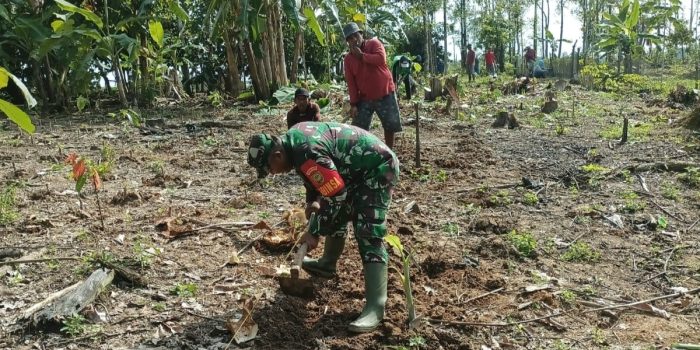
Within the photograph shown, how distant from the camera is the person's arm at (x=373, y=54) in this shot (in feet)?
19.7

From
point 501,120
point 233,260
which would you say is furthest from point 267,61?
point 233,260

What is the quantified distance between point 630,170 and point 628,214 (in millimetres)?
1468

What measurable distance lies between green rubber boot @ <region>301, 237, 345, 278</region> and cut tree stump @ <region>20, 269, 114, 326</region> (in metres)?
1.30

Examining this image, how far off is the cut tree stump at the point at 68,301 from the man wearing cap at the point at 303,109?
9.99 ft

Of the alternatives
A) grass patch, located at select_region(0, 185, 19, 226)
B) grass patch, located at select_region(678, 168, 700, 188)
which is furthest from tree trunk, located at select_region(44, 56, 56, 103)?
Answer: grass patch, located at select_region(678, 168, 700, 188)

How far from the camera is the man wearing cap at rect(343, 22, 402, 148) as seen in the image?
6.03m

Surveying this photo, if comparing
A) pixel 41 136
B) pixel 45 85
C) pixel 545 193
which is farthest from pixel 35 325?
pixel 45 85

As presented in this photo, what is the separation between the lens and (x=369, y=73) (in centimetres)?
618

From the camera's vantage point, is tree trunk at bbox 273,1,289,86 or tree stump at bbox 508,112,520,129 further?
tree trunk at bbox 273,1,289,86

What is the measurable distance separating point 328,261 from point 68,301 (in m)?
1.58

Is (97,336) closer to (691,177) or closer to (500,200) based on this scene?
(500,200)

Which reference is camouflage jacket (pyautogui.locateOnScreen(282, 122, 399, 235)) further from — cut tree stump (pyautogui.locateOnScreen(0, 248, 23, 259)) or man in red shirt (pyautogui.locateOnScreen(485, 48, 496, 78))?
man in red shirt (pyautogui.locateOnScreen(485, 48, 496, 78))

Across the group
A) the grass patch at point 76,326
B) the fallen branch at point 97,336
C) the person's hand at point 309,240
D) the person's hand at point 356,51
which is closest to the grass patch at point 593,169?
the person's hand at point 356,51

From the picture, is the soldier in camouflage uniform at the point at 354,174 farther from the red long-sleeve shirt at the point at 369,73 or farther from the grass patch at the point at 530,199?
the red long-sleeve shirt at the point at 369,73
